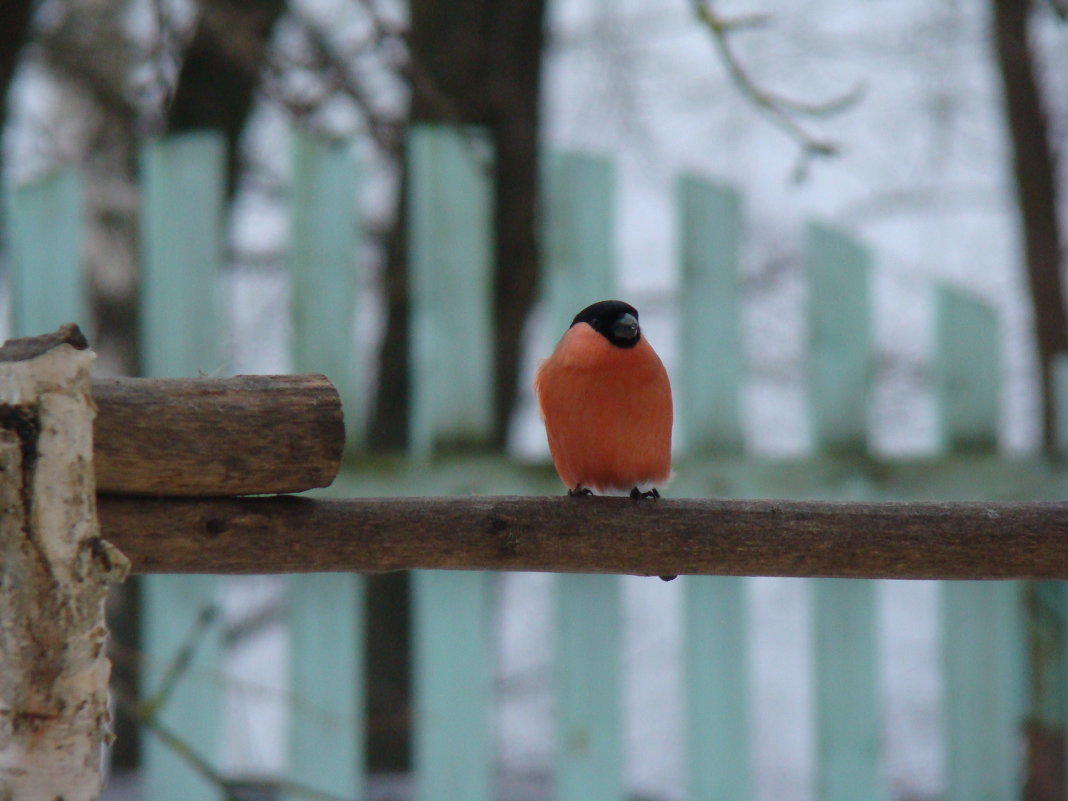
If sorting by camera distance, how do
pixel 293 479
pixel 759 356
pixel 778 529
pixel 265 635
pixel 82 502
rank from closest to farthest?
pixel 82 502 < pixel 293 479 < pixel 778 529 < pixel 759 356 < pixel 265 635

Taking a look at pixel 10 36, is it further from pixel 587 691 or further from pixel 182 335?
pixel 587 691

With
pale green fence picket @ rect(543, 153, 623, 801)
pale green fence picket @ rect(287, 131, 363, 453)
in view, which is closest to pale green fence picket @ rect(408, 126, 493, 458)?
pale green fence picket @ rect(287, 131, 363, 453)

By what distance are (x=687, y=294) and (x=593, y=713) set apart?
103 centimetres

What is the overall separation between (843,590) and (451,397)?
104 cm

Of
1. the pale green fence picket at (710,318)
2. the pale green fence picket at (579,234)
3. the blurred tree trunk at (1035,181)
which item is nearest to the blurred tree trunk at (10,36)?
the pale green fence picket at (579,234)

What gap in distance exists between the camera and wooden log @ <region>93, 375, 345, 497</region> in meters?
1.23

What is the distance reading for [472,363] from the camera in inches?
109

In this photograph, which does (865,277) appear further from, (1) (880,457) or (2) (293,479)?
(2) (293,479)

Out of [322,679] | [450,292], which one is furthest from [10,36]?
[322,679]

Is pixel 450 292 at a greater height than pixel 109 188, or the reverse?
pixel 109 188

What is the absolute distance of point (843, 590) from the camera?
8.84 feet

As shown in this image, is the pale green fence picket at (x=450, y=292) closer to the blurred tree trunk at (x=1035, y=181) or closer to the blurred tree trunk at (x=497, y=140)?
the blurred tree trunk at (x=497, y=140)

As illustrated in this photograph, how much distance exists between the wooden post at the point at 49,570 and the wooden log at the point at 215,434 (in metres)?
0.12

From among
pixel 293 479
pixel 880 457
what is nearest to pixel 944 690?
pixel 880 457
